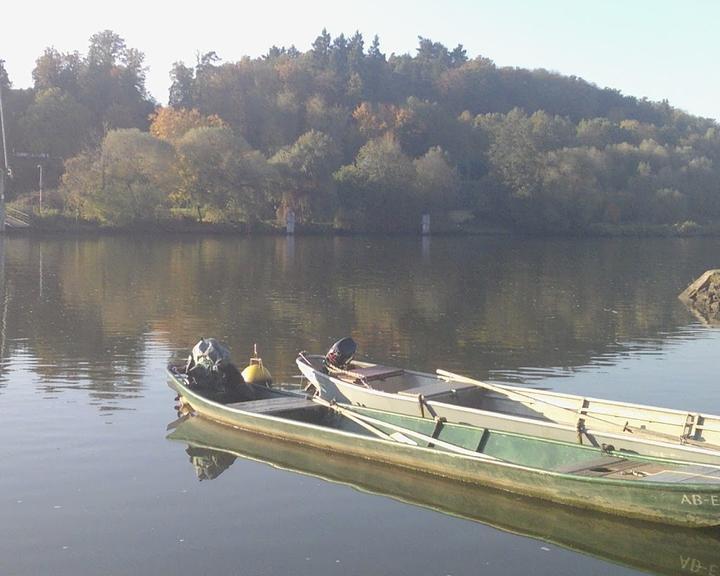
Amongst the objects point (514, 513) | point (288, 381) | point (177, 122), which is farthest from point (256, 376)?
point (177, 122)

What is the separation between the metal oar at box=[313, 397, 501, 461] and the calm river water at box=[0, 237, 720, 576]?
610mm

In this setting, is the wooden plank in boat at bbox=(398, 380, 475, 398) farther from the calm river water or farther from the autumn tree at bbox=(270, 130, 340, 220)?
the autumn tree at bbox=(270, 130, 340, 220)

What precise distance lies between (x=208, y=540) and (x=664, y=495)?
618 cm

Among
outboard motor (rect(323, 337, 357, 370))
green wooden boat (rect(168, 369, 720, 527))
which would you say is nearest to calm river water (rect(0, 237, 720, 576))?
green wooden boat (rect(168, 369, 720, 527))

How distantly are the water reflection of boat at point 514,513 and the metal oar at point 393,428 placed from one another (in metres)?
0.54

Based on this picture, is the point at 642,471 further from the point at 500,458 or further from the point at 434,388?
the point at 434,388

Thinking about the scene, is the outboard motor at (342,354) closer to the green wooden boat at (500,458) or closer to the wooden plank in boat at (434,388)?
the green wooden boat at (500,458)

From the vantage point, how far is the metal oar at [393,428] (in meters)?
14.9

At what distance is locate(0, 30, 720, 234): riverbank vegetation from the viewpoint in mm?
97125

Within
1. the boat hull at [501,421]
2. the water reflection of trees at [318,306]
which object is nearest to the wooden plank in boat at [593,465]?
the boat hull at [501,421]

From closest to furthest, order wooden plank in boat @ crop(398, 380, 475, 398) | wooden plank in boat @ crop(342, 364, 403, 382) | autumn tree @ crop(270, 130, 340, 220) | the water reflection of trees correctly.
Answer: wooden plank in boat @ crop(398, 380, 475, 398), wooden plank in boat @ crop(342, 364, 403, 382), the water reflection of trees, autumn tree @ crop(270, 130, 340, 220)

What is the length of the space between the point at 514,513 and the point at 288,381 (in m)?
10.3

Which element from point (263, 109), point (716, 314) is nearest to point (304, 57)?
point (263, 109)

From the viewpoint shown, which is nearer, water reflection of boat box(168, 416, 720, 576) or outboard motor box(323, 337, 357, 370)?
water reflection of boat box(168, 416, 720, 576)
